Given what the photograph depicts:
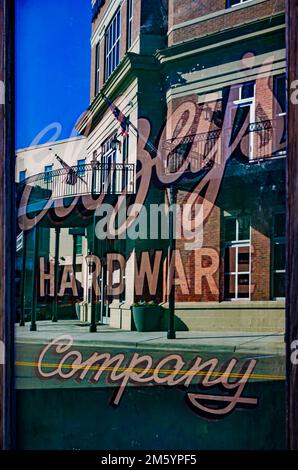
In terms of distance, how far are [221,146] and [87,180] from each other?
0.75 meters

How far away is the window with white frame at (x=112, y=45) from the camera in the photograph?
2846 mm

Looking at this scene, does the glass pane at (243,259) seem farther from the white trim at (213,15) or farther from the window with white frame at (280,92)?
the white trim at (213,15)

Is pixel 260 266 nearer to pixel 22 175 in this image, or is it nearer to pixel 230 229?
pixel 230 229

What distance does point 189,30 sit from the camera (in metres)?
2.72

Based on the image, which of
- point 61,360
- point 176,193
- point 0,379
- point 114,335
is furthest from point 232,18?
point 0,379

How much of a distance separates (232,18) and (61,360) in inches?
78.8

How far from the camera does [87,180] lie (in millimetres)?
2844

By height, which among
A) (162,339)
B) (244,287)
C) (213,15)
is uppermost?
(213,15)

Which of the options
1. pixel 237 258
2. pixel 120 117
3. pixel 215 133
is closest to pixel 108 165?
pixel 120 117

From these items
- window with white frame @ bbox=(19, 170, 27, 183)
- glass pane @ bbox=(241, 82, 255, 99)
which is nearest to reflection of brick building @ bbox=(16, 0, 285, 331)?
glass pane @ bbox=(241, 82, 255, 99)

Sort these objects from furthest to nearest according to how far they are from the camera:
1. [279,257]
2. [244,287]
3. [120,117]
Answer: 1. [120,117]
2. [244,287]
3. [279,257]

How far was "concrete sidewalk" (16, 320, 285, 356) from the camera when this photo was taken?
256 centimetres
